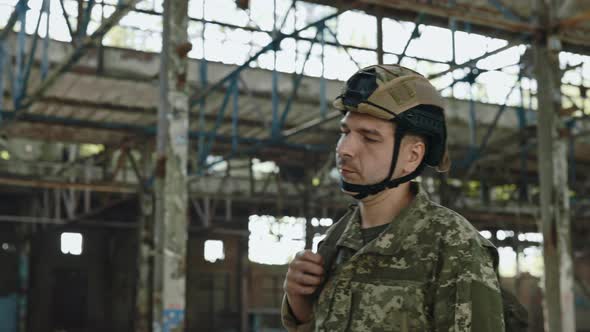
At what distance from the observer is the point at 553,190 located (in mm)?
8891

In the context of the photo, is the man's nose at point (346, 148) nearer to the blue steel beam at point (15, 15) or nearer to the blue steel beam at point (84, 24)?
the blue steel beam at point (84, 24)

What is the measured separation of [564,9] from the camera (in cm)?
1008

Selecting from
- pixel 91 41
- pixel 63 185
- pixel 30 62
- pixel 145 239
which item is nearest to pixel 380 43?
pixel 91 41

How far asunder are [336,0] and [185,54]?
232 cm

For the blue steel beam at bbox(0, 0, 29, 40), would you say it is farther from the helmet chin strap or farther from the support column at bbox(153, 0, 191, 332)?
the helmet chin strap

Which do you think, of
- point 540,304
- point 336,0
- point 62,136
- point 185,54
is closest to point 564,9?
point 336,0

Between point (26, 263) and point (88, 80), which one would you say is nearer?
point (88, 80)

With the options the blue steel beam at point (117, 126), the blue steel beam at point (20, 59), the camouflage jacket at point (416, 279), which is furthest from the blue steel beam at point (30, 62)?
the camouflage jacket at point (416, 279)

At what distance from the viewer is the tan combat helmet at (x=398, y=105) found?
1.98 meters

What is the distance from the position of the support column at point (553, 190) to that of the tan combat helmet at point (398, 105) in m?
7.15

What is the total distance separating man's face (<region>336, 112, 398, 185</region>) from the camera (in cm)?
200

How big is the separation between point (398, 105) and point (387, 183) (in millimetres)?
207

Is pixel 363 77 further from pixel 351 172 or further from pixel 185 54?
pixel 185 54

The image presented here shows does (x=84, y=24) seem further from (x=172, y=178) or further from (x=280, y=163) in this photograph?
(x=280, y=163)
